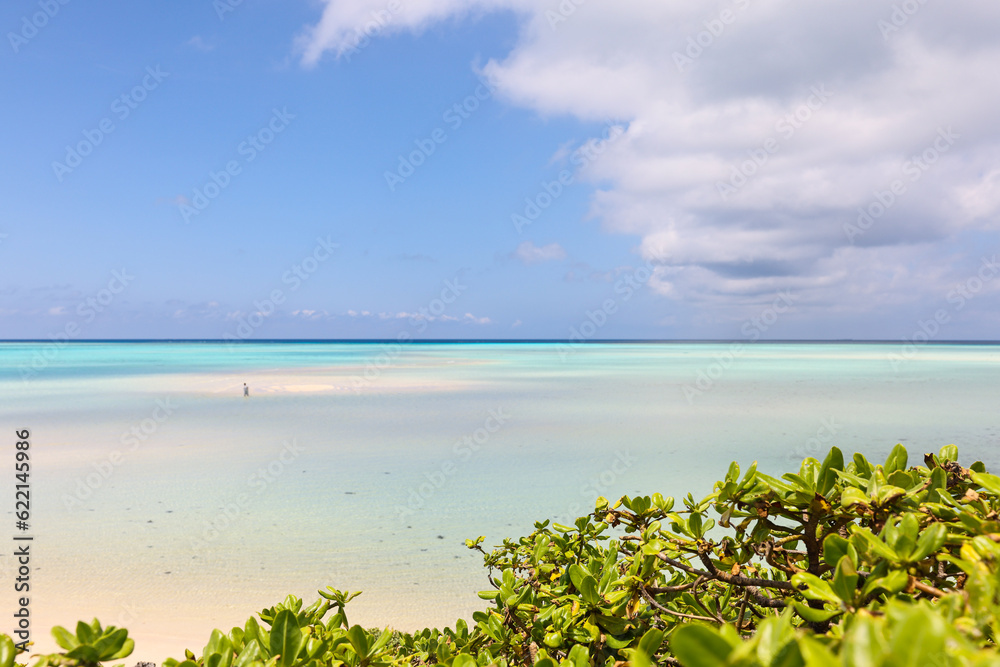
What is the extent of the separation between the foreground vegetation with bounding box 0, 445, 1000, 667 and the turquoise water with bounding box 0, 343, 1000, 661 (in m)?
3.81

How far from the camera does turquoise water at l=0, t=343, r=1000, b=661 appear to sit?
17.6 feet

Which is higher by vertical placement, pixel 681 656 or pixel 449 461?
pixel 449 461

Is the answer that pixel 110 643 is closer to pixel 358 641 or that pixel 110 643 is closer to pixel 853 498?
pixel 358 641

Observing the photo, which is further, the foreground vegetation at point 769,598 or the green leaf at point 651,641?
the green leaf at point 651,641

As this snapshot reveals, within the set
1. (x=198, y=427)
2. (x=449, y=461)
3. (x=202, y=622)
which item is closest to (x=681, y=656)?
(x=202, y=622)

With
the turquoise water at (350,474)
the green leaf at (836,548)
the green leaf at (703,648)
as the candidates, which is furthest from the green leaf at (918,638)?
the turquoise water at (350,474)

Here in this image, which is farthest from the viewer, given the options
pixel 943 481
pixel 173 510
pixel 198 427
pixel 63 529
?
pixel 198 427

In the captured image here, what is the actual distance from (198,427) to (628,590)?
15193 mm

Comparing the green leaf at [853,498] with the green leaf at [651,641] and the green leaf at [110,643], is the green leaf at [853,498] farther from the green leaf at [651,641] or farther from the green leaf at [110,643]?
the green leaf at [110,643]

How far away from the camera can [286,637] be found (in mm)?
1107

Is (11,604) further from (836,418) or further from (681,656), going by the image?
(836,418)

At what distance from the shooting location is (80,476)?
30.7 ft

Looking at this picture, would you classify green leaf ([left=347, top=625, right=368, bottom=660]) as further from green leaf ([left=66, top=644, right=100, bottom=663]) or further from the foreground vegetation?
green leaf ([left=66, top=644, right=100, bottom=663])

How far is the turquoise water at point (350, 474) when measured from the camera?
17.6 feet
